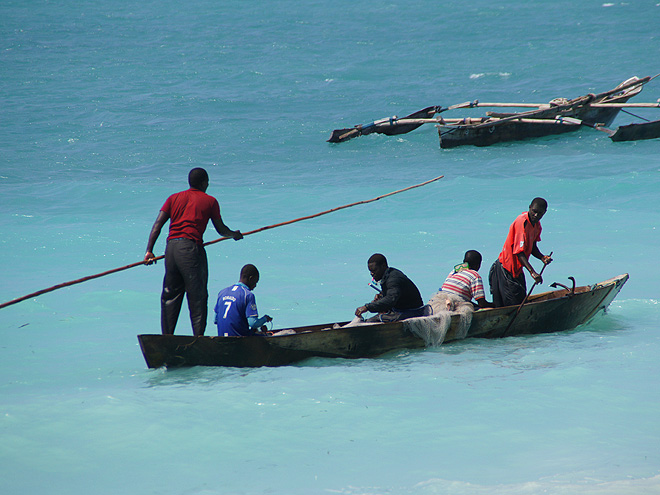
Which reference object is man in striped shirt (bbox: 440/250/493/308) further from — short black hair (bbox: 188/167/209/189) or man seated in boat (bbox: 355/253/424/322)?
short black hair (bbox: 188/167/209/189)

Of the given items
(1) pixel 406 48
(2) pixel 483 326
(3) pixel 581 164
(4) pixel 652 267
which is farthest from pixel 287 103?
(2) pixel 483 326

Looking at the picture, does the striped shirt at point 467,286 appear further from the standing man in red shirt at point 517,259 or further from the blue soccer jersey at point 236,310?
the blue soccer jersey at point 236,310

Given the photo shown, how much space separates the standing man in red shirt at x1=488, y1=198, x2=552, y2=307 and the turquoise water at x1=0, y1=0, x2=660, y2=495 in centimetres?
53

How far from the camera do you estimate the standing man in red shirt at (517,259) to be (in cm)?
652

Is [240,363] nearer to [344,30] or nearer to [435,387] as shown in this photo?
[435,387]

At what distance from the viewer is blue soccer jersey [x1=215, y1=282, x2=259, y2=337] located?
18.8 feet

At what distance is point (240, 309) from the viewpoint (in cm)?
575

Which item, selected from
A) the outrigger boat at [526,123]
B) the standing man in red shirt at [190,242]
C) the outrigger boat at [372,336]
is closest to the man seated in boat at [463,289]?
the outrigger boat at [372,336]

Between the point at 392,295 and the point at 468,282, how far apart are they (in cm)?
86

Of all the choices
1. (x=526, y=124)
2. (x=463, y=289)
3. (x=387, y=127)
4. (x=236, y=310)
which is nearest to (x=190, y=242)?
(x=236, y=310)

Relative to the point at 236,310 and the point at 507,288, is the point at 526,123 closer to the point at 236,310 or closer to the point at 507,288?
the point at 507,288

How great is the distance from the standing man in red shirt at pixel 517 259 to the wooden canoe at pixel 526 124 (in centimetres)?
1166

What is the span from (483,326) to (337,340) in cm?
147

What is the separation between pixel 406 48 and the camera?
33219 millimetres
